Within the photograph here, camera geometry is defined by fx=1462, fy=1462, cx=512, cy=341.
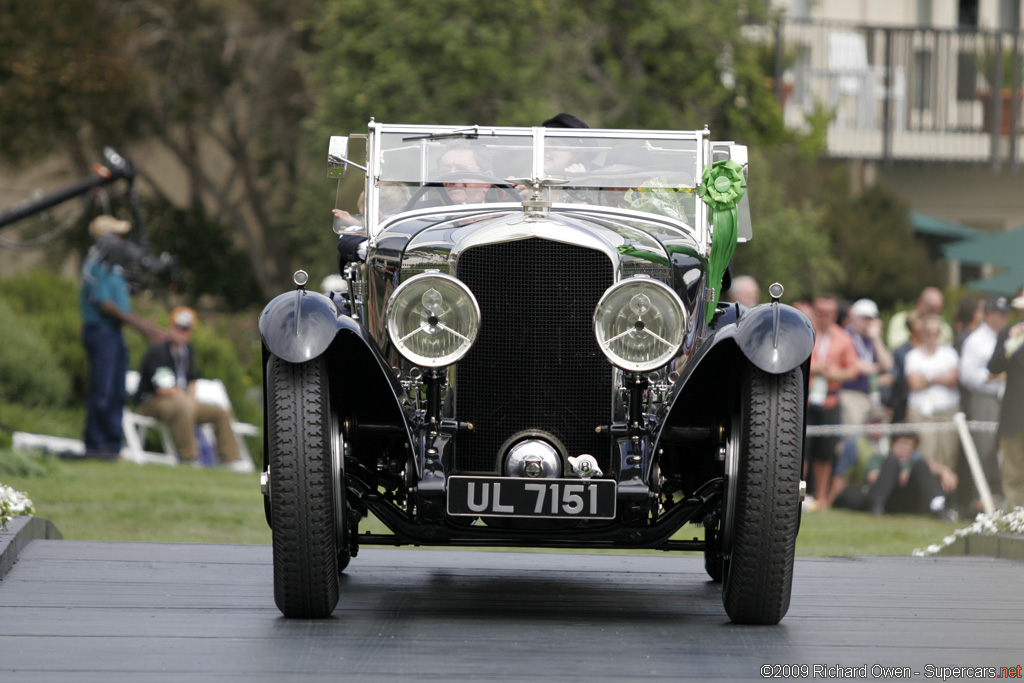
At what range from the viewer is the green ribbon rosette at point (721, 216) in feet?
19.2

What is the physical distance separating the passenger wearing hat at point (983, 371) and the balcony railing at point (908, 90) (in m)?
10.7

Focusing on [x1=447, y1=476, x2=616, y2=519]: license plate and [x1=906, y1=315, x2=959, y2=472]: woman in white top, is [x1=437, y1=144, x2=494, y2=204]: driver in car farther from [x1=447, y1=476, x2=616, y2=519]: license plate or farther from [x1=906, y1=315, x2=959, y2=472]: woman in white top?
[x1=906, y1=315, x2=959, y2=472]: woman in white top

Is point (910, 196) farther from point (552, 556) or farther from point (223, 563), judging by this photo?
point (223, 563)

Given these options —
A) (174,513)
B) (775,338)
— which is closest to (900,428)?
(174,513)

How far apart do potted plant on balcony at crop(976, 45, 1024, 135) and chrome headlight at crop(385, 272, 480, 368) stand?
18.5m

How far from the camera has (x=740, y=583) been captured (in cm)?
507

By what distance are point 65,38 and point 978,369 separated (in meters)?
12.9

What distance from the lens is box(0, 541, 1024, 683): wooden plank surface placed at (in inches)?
166

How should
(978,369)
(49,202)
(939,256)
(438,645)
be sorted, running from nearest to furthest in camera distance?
(438,645) → (978,369) → (49,202) → (939,256)

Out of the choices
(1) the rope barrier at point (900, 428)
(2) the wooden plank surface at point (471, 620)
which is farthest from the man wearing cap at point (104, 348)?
(1) the rope barrier at point (900, 428)

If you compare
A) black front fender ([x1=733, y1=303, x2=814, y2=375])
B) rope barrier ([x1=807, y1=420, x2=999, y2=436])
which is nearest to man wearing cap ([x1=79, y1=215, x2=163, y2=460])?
rope barrier ([x1=807, y1=420, x2=999, y2=436])

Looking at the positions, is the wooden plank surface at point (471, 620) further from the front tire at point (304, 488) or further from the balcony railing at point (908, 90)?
the balcony railing at point (908, 90)

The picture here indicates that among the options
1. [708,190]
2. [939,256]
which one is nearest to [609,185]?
[708,190]

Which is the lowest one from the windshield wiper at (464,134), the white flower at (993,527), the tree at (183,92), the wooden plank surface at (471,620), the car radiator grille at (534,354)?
the white flower at (993,527)
